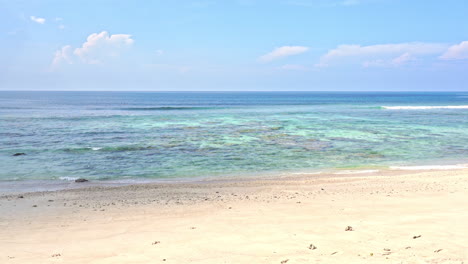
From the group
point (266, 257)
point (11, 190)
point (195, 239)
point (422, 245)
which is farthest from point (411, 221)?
point (11, 190)

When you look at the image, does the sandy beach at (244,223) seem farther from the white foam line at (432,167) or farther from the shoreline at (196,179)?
the white foam line at (432,167)

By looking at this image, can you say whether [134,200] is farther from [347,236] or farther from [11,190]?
[347,236]

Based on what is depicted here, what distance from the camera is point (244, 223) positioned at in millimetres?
8438

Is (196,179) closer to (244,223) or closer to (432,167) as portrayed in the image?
(244,223)

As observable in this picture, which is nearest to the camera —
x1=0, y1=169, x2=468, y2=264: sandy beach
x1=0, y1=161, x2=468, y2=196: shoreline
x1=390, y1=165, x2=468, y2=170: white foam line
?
x1=0, y1=169, x2=468, y2=264: sandy beach

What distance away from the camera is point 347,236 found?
700cm

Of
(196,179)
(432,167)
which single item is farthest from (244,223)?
(432,167)

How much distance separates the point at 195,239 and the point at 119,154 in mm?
15723

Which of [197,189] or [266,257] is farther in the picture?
[197,189]

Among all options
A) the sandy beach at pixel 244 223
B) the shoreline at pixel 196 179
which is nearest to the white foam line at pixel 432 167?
the shoreline at pixel 196 179

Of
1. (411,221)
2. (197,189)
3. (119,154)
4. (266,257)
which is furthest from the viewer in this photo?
(119,154)

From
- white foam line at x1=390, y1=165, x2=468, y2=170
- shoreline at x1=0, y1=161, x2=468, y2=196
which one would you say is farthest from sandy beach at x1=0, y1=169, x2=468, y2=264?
white foam line at x1=390, y1=165, x2=468, y2=170

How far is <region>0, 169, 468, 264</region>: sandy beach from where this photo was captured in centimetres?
629

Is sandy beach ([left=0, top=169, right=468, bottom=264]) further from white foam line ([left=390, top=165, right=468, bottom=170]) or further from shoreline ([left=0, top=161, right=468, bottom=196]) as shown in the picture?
white foam line ([left=390, top=165, right=468, bottom=170])
